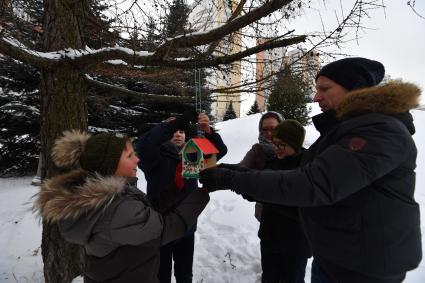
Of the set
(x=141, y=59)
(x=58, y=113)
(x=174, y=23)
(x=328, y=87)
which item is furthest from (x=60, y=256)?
(x=328, y=87)

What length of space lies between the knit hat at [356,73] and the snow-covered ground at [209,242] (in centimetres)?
217

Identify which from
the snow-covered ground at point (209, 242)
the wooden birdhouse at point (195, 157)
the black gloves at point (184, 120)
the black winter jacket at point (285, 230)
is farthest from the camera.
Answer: the snow-covered ground at point (209, 242)

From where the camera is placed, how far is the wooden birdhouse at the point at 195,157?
6.20 ft

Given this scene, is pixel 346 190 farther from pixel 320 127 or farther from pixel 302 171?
pixel 320 127

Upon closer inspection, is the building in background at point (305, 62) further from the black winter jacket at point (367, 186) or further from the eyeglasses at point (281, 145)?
the black winter jacket at point (367, 186)

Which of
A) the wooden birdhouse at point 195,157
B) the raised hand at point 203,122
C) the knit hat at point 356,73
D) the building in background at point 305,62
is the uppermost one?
the building in background at point 305,62

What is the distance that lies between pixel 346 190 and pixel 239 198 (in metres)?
6.13

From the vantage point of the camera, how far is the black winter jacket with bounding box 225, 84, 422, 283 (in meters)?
1.35

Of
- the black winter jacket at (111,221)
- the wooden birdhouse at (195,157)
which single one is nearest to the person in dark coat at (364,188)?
the wooden birdhouse at (195,157)

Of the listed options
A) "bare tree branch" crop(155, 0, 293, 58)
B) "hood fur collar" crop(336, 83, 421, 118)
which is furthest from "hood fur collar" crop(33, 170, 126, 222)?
"hood fur collar" crop(336, 83, 421, 118)

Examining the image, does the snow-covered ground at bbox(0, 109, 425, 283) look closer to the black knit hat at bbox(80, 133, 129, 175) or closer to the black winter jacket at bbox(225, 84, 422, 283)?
the black knit hat at bbox(80, 133, 129, 175)

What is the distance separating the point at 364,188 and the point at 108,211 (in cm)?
128

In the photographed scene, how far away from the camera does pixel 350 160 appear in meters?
1.35

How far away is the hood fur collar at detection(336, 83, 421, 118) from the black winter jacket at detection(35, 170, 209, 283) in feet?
3.20
